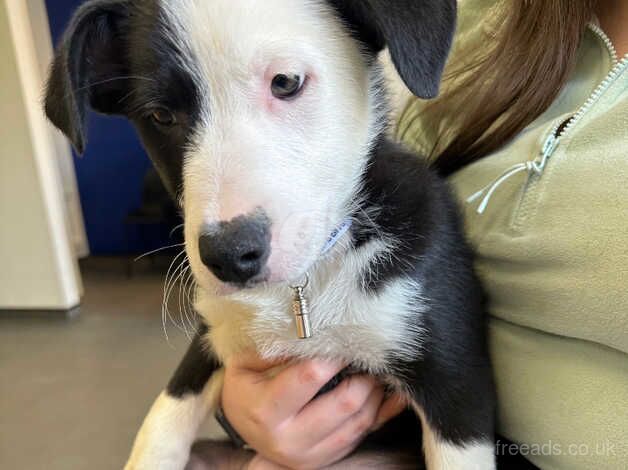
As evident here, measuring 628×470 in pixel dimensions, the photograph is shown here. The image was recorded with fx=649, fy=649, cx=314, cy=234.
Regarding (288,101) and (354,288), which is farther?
(354,288)

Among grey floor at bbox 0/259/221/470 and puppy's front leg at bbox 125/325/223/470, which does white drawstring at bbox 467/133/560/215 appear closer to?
puppy's front leg at bbox 125/325/223/470

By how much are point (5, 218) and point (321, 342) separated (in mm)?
2909

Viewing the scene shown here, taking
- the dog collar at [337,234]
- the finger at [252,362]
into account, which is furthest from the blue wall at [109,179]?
the dog collar at [337,234]

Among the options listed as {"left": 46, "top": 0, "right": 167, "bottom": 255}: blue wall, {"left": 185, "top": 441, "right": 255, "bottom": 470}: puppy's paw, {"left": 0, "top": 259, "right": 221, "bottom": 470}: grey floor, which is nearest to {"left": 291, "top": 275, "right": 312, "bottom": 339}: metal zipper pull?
{"left": 185, "top": 441, "right": 255, "bottom": 470}: puppy's paw

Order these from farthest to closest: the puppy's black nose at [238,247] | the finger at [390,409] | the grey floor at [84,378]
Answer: the grey floor at [84,378], the finger at [390,409], the puppy's black nose at [238,247]

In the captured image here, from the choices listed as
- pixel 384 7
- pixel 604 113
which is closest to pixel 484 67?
pixel 604 113

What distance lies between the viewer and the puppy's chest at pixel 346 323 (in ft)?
3.00

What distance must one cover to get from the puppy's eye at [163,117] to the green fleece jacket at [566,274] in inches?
18.0

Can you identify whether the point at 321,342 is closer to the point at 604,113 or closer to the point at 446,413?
the point at 446,413

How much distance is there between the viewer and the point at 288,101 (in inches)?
31.1

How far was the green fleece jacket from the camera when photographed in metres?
0.79

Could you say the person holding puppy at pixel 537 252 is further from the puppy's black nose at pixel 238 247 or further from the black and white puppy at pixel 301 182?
the puppy's black nose at pixel 238 247

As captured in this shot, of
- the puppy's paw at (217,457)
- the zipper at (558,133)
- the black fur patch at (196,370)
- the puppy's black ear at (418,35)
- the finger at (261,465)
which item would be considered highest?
the puppy's black ear at (418,35)

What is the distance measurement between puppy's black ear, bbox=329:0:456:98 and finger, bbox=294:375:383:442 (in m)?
0.45
